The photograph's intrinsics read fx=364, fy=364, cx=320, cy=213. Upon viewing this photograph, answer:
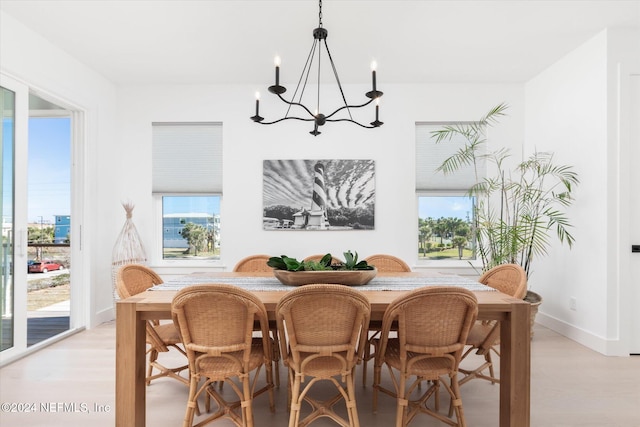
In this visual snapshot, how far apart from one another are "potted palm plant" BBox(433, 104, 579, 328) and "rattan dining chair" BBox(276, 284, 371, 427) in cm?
252

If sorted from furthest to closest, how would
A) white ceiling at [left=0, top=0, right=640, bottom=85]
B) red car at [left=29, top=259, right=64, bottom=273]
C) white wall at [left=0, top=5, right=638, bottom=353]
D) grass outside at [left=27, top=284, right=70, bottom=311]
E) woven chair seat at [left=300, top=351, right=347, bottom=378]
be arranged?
grass outside at [left=27, top=284, right=70, bottom=311] → red car at [left=29, top=259, right=64, bottom=273] → white wall at [left=0, top=5, right=638, bottom=353] → white ceiling at [left=0, top=0, right=640, bottom=85] → woven chair seat at [left=300, top=351, right=347, bottom=378]

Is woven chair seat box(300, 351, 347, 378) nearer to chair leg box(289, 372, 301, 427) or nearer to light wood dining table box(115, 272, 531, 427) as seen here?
chair leg box(289, 372, 301, 427)

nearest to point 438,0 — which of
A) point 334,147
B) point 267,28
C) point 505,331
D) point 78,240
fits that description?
point 267,28

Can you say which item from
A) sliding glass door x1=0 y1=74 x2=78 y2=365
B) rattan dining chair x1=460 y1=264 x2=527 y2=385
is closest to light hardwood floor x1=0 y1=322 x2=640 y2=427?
rattan dining chair x1=460 y1=264 x2=527 y2=385

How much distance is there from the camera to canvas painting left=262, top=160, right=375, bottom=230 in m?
4.50

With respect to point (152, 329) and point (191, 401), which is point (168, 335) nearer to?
point (152, 329)

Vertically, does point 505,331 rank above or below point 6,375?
above

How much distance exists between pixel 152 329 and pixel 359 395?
144 centimetres

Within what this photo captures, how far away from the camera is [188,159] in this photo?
4.57 meters

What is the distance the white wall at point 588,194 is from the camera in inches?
129

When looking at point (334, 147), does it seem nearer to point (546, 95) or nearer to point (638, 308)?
point (546, 95)

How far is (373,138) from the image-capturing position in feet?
Answer: 14.9

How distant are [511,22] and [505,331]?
2.64 m

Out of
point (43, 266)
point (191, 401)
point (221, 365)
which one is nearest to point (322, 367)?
point (221, 365)
